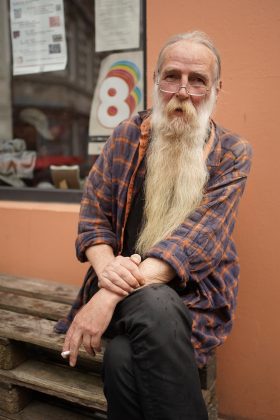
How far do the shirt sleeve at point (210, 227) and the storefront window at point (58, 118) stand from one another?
1.36 metres

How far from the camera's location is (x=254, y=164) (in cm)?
215

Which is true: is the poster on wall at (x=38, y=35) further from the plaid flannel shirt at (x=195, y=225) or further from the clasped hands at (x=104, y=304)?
the clasped hands at (x=104, y=304)

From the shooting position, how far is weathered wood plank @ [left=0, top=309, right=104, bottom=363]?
195cm

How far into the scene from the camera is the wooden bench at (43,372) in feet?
6.37

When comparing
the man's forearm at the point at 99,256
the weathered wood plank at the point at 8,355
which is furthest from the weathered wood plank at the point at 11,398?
the man's forearm at the point at 99,256

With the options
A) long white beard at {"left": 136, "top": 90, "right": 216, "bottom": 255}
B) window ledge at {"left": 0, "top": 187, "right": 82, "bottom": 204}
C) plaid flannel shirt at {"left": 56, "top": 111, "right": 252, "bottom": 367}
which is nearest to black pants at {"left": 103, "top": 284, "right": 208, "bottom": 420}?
plaid flannel shirt at {"left": 56, "top": 111, "right": 252, "bottom": 367}

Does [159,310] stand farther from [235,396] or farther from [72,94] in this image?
[72,94]

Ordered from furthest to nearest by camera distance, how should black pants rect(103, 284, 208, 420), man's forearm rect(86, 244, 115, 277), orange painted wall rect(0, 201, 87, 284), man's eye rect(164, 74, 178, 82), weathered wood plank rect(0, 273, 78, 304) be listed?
orange painted wall rect(0, 201, 87, 284) → weathered wood plank rect(0, 273, 78, 304) → man's eye rect(164, 74, 178, 82) → man's forearm rect(86, 244, 115, 277) → black pants rect(103, 284, 208, 420)

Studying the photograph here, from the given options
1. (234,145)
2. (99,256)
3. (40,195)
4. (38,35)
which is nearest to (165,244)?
(99,256)

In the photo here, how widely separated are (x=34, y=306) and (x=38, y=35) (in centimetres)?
189

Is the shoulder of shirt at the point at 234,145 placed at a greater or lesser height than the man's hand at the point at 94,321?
greater

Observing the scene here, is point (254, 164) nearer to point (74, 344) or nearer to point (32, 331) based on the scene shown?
point (74, 344)

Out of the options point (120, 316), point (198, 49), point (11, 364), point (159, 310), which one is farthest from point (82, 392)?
point (198, 49)

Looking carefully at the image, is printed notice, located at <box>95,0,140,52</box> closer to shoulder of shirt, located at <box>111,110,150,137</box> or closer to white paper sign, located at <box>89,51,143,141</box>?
white paper sign, located at <box>89,51,143,141</box>
